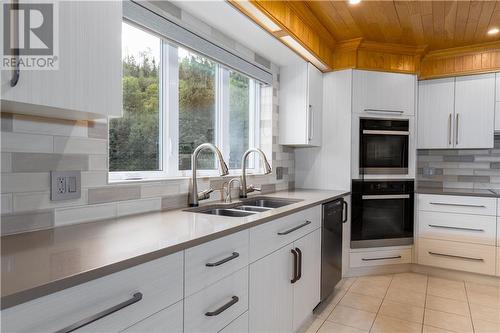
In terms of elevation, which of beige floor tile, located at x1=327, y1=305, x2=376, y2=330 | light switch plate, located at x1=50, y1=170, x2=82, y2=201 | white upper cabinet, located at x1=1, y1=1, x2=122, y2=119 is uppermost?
white upper cabinet, located at x1=1, y1=1, x2=122, y2=119

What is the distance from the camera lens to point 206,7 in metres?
1.86

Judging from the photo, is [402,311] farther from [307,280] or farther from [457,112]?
[457,112]

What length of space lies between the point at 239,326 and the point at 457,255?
269 cm

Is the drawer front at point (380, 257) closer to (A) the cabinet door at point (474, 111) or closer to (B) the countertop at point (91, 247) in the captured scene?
(A) the cabinet door at point (474, 111)

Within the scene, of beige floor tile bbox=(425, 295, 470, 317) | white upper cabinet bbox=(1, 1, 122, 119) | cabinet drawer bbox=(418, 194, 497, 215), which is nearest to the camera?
white upper cabinet bbox=(1, 1, 122, 119)

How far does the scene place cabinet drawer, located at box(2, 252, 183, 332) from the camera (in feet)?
2.15

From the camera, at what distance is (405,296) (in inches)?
105

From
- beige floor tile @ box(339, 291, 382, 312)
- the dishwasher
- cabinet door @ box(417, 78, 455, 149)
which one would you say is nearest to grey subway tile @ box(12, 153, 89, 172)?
the dishwasher

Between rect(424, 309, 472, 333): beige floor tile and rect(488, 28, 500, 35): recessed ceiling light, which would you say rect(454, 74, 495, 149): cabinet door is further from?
rect(424, 309, 472, 333): beige floor tile

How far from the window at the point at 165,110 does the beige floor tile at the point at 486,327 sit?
2.17m

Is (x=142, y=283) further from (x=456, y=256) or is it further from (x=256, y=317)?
(x=456, y=256)

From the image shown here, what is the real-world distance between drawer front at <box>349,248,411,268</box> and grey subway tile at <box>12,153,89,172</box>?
2.64 metres

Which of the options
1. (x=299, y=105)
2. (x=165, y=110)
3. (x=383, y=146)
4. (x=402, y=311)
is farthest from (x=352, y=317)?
(x=165, y=110)

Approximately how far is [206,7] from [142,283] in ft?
5.30
